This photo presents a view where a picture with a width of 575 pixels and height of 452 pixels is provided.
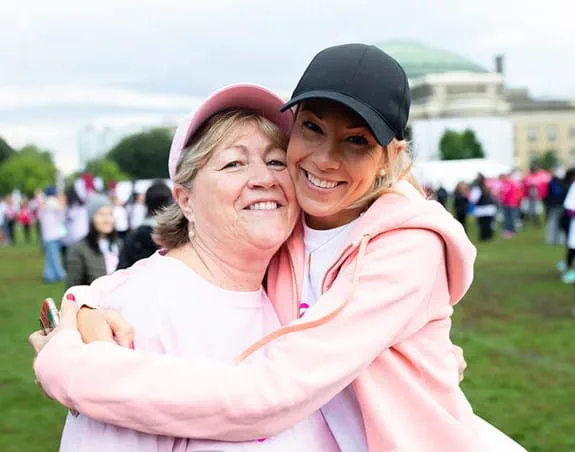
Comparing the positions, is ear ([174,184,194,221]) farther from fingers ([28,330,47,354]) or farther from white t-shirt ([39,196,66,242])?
white t-shirt ([39,196,66,242])

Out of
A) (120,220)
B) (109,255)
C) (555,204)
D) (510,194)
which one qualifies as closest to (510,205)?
(510,194)

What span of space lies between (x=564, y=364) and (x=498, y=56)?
141 m

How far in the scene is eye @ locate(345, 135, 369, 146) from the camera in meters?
2.05

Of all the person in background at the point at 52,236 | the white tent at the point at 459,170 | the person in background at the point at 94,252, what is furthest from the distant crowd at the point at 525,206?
the white tent at the point at 459,170

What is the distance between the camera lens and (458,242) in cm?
204

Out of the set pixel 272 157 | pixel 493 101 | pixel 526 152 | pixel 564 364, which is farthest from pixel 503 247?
pixel 526 152

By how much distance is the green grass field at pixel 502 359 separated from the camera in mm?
6285

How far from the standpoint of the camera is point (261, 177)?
7.23ft

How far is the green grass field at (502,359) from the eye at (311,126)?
4288 mm

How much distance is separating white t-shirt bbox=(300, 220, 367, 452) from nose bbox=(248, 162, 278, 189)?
0.19 metres

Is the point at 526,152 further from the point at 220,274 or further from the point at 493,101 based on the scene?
the point at 220,274

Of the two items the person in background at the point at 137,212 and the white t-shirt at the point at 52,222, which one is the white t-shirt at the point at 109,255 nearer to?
the person in background at the point at 137,212

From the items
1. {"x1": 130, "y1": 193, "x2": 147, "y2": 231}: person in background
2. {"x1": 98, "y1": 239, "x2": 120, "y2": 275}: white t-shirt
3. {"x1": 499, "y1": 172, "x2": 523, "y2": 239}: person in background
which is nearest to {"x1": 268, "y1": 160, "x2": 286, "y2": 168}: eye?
{"x1": 98, "y1": 239, "x2": 120, "y2": 275}: white t-shirt

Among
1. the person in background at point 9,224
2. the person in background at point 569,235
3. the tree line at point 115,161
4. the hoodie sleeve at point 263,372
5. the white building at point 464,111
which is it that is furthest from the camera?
the white building at point 464,111
